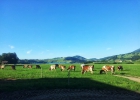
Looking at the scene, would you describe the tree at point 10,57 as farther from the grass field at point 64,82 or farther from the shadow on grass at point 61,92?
Result: the shadow on grass at point 61,92

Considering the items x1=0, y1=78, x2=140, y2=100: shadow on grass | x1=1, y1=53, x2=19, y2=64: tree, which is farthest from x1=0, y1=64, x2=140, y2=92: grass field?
x1=1, y1=53, x2=19, y2=64: tree

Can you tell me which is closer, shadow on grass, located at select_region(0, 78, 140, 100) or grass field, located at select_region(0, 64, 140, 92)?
shadow on grass, located at select_region(0, 78, 140, 100)

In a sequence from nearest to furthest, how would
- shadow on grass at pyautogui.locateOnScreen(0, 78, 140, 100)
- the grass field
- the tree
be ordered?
shadow on grass at pyautogui.locateOnScreen(0, 78, 140, 100), the grass field, the tree

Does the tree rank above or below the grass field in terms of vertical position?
above

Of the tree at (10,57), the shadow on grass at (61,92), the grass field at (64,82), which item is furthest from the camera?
the tree at (10,57)

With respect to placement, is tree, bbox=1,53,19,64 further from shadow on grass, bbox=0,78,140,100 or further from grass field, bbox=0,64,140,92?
shadow on grass, bbox=0,78,140,100

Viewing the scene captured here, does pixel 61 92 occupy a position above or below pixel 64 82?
below

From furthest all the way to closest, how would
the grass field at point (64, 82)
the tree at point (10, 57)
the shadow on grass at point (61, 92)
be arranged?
1. the tree at point (10, 57)
2. the grass field at point (64, 82)
3. the shadow on grass at point (61, 92)

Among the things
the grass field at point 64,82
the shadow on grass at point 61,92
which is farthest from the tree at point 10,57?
the shadow on grass at point 61,92

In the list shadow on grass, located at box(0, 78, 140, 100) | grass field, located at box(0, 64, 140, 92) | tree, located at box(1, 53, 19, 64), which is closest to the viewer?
Answer: shadow on grass, located at box(0, 78, 140, 100)

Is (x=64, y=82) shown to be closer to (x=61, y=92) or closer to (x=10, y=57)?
(x=61, y=92)

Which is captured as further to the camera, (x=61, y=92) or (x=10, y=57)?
(x=10, y=57)

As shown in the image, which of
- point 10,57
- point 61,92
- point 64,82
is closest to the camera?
point 61,92

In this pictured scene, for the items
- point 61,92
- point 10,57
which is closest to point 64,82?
point 61,92
